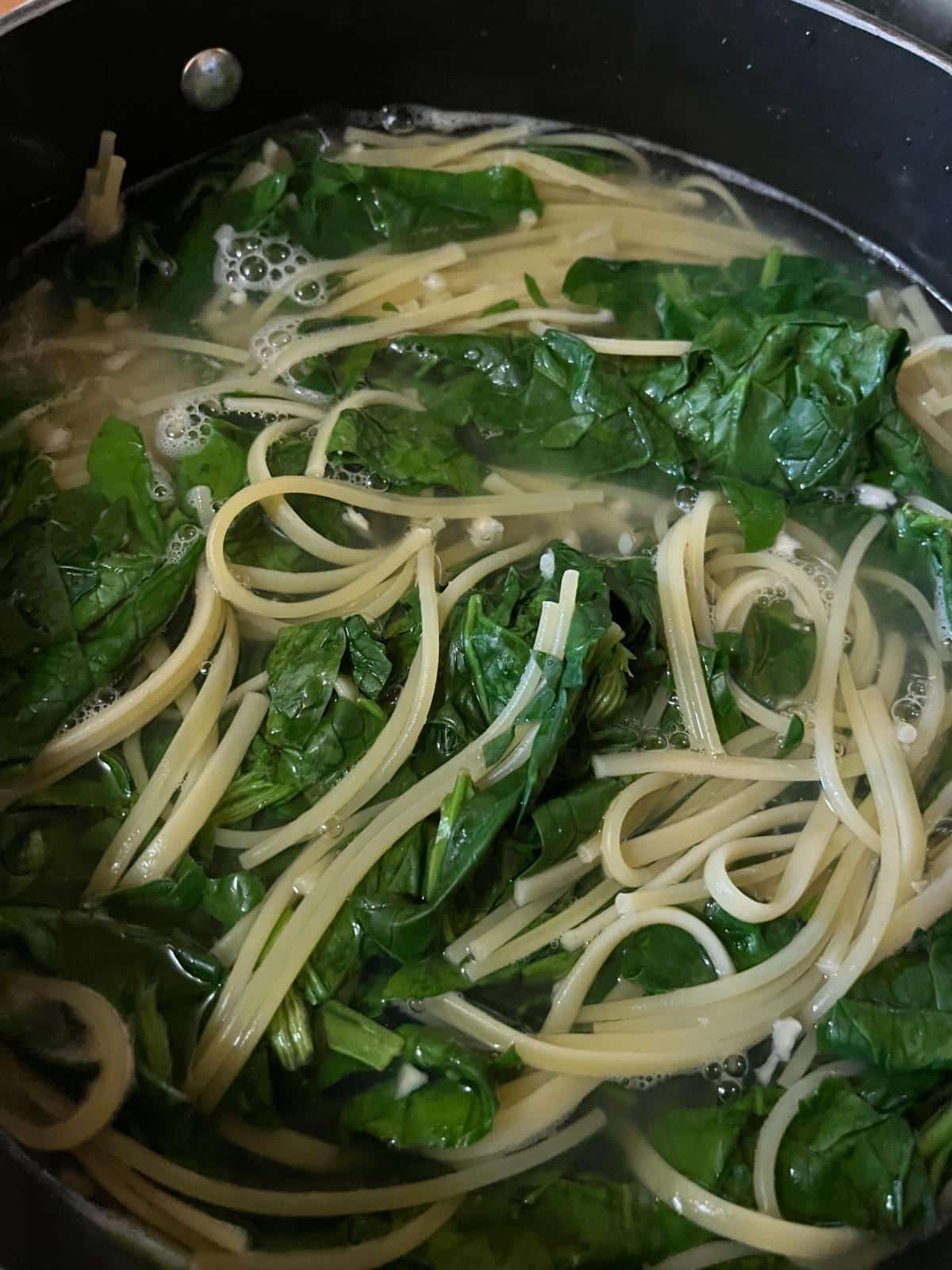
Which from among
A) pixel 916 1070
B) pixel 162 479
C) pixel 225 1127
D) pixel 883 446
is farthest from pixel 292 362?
pixel 916 1070

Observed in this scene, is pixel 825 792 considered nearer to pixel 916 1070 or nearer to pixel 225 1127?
pixel 916 1070

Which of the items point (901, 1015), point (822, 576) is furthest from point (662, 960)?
point (822, 576)

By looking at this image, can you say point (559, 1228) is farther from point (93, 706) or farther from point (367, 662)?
point (93, 706)

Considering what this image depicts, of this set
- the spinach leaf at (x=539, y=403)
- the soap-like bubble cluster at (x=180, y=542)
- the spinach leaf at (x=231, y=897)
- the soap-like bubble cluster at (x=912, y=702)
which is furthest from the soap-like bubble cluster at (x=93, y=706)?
the soap-like bubble cluster at (x=912, y=702)

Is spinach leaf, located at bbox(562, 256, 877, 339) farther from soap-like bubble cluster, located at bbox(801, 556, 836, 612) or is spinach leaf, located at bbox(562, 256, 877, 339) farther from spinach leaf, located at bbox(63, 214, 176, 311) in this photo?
spinach leaf, located at bbox(63, 214, 176, 311)

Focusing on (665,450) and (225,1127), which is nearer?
(225,1127)

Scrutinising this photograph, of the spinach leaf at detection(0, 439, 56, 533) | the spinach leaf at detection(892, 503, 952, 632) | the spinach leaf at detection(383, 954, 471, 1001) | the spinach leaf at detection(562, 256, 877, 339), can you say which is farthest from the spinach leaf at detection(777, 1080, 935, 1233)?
the spinach leaf at detection(0, 439, 56, 533)
